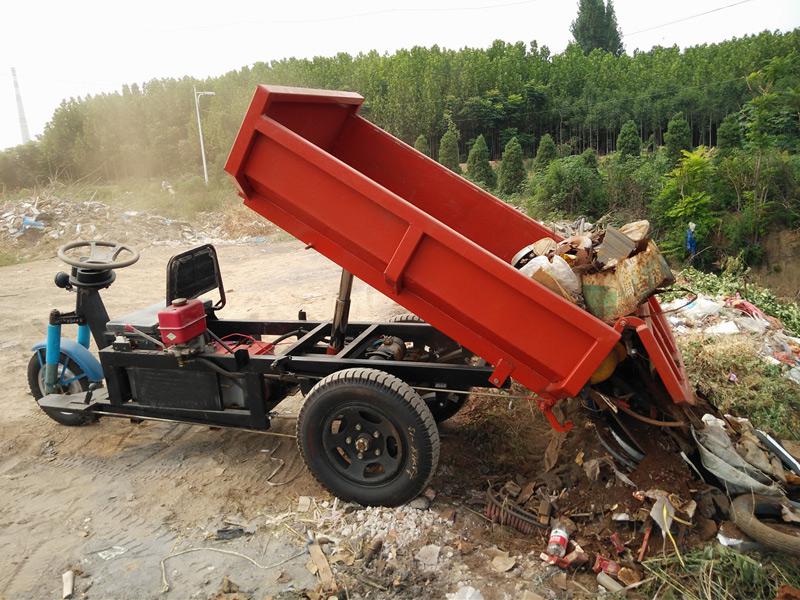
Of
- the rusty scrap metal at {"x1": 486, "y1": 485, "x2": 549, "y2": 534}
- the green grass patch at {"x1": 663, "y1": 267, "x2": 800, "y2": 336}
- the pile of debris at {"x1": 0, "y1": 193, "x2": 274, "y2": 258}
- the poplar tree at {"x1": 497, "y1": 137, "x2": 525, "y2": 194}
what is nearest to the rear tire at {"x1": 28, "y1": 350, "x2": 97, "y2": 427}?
the rusty scrap metal at {"x1": 486, "y1": 485, "x2": 549, "y2": 534}

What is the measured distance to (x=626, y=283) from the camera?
9.75ft

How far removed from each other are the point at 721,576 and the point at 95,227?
1637cm

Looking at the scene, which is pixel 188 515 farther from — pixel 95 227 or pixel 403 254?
pixel 95 227

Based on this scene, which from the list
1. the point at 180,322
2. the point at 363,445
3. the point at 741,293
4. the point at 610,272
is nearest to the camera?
the point at 610,272

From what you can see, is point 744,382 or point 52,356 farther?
point 744,382

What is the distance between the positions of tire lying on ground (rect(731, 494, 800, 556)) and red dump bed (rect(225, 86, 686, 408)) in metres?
0.62

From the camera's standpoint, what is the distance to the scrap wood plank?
9.48 ft

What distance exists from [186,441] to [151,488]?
0.62 meters

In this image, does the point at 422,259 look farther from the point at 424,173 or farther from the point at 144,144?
the point at 144,144

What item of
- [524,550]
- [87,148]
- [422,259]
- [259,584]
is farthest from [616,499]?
[87,148]

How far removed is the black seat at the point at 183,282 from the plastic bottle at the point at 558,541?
2.89m

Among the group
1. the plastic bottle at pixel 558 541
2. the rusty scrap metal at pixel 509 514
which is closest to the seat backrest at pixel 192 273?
the rusty scrap metal at pixel 509 514

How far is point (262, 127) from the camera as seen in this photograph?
3244 millimetres

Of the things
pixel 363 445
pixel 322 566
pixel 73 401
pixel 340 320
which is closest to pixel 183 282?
pixel 340 320
